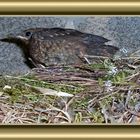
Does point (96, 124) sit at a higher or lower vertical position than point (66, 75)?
lower

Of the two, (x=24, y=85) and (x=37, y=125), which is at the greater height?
(x=24, y=85)

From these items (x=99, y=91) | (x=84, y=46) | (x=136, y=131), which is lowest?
(x=136, y=131)

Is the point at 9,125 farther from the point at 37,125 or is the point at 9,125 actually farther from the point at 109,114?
the point at 109,114
